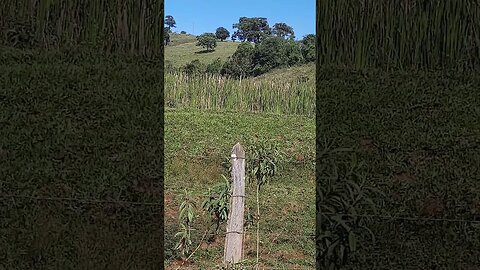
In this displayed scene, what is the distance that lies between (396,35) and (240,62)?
824 millimetres

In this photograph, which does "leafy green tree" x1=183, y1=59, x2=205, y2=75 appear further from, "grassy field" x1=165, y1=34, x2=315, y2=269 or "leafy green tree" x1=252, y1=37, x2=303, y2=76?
"leafy green tree" x1=252, y1=37, x2=303, y2=76

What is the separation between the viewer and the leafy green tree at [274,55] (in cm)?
322

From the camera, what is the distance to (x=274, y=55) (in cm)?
328

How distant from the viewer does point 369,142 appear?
2.87 metres

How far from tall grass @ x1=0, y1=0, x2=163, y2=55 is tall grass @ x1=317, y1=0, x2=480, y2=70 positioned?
89 centimetres

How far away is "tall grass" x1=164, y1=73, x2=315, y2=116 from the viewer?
126 inches

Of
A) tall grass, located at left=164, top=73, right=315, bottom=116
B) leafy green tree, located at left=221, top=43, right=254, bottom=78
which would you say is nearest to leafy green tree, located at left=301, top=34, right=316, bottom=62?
tall grass, located at left=164, top=73, right=315, bottom=116

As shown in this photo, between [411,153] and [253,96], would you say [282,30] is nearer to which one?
[253,96]

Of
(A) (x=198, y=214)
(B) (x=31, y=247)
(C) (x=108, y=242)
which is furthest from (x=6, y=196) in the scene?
(A) (x=198, y=214)

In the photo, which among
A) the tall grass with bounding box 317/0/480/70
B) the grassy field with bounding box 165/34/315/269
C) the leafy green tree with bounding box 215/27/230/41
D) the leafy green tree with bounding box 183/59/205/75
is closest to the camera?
the grassy field with bounding box 165/34/315/269

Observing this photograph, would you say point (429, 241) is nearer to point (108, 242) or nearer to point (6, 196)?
point (108, 242)

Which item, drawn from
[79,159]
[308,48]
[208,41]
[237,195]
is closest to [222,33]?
[208,41]

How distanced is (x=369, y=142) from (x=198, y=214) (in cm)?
88

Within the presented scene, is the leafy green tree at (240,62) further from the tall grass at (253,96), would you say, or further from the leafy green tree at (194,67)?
the leafy green tree at (194,67)
